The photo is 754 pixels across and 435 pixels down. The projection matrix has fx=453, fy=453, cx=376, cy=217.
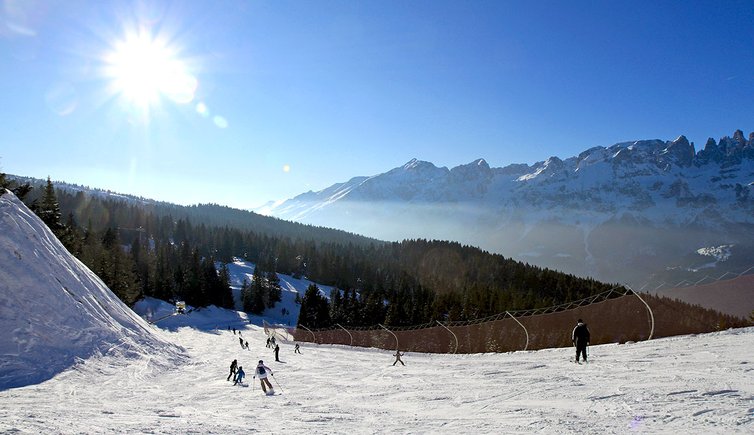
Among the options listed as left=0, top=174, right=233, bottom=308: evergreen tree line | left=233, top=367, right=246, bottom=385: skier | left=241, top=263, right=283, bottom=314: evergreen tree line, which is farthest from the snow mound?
left=241, top=263, right=283, bottom=314: evergreen tree line

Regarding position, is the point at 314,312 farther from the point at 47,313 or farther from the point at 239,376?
the point at 239,376

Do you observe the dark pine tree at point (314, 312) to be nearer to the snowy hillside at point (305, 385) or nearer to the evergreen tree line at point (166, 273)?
the evergreen tree line at point (166, 273)

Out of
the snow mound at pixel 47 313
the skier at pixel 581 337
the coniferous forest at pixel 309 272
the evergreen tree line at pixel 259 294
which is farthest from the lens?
the evergreen tree line at pixel 259 294

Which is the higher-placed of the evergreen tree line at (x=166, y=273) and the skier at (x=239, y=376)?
the evergreen tree line at (x=166, y=273)

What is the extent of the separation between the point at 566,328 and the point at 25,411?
22.4 metres

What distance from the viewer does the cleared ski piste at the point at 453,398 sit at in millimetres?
10047

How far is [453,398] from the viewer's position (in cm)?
1438

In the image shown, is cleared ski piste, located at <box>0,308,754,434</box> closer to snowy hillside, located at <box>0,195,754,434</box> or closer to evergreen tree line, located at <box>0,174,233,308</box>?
snowy hillside, located at <box>0,195,754,434</box>

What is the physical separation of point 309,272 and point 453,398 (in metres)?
143

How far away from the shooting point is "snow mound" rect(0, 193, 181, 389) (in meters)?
18.9

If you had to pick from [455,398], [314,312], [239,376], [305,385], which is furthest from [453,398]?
[314,312]

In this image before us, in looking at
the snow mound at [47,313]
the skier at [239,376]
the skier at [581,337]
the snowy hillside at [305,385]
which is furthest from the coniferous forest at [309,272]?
the skier at [581,337]

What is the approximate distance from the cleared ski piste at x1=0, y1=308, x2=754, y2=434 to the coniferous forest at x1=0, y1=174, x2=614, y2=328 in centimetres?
3587

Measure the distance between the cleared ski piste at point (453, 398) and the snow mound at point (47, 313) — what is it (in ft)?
3.88
